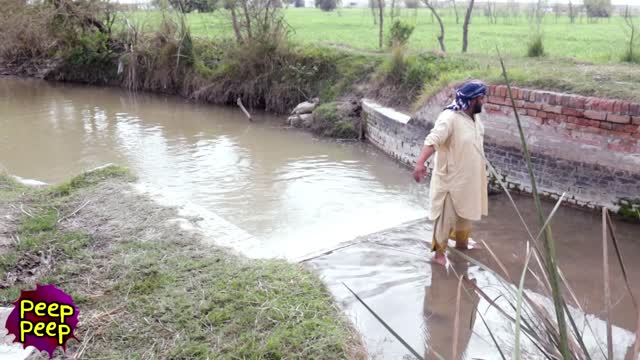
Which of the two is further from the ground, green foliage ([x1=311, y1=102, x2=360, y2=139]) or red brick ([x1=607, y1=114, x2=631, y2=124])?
red brick ([x1=607, y1=114, x2=631, y2=124])

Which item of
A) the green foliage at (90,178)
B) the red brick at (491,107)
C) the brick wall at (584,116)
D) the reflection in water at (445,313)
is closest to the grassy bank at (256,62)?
the brick wall at (584,116)

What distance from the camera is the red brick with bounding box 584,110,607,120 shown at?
6.16m

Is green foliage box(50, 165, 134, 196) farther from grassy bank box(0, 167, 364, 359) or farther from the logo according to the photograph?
the logo

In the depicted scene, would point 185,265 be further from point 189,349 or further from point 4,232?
point 4,232

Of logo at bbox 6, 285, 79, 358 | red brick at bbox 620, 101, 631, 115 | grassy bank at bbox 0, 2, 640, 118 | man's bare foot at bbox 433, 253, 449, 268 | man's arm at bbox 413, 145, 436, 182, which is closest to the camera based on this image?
logo at bbox 6, 285, 79, 358

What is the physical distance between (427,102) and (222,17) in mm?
8362

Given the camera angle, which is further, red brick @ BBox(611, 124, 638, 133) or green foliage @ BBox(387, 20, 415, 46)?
green foliage @ BBox(387, 20, 415, 46)

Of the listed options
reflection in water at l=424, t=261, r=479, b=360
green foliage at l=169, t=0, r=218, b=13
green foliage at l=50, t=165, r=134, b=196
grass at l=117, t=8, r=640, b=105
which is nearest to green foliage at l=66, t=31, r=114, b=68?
grass at l=117, t=8, r=640, b=105

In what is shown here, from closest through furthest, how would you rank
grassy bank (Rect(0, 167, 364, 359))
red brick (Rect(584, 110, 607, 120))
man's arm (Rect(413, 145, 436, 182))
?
grassy bank (Rect(0, 167, 364, 359)) < man's arm (Rect(413, 145, 436, 182)) < red brick (Rect(584, 110, 607, 120))

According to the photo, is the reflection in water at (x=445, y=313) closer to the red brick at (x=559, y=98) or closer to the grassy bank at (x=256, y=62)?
the red brick at (x=559, y=98)

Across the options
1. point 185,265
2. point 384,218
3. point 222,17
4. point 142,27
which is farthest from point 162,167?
point 142,27

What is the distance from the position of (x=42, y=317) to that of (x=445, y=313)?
2.71m

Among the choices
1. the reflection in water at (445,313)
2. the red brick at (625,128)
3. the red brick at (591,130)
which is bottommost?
the reflection in water at (445,313)

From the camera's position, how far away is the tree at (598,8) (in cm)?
3225
